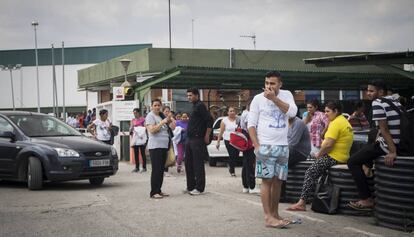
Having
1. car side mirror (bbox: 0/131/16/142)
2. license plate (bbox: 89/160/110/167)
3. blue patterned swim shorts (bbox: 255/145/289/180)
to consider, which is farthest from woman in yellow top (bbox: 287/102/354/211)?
car side mirror (bbox: 0/131/16/142)

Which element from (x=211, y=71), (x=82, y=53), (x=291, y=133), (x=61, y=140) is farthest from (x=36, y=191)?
(x=82, y=53)

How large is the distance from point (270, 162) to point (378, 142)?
1470mm

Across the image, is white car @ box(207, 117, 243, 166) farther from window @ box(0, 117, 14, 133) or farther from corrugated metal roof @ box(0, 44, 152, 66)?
corrugated metal roof @ box(0, 44, 152, 66)

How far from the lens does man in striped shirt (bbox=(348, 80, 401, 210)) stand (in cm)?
703

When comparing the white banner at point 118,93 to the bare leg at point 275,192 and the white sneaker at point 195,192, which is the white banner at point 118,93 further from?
the bare leg at point 275,192

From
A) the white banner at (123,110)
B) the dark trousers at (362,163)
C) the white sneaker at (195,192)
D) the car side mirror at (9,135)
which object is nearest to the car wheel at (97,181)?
the car side mirror at (9,135)

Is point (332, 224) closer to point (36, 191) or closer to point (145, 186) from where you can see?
point (145, 186)

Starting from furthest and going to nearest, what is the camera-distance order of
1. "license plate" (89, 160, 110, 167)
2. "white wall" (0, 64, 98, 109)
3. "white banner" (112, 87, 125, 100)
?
"white wall" (0, 64, 98, 109)
"white banner" (112, 87, 125, 100)
"license plate" (89, 160, 110, 167)

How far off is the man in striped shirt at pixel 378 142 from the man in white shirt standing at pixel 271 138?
3.47 feet

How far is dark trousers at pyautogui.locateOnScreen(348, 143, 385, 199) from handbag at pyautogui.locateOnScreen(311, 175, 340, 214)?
456mm

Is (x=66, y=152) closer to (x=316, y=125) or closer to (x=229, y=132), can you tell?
(x=229, y=132)

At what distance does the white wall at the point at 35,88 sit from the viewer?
69.6 metres

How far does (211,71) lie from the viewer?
63.3 ft

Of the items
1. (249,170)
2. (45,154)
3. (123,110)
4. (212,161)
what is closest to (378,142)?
(249,170)
